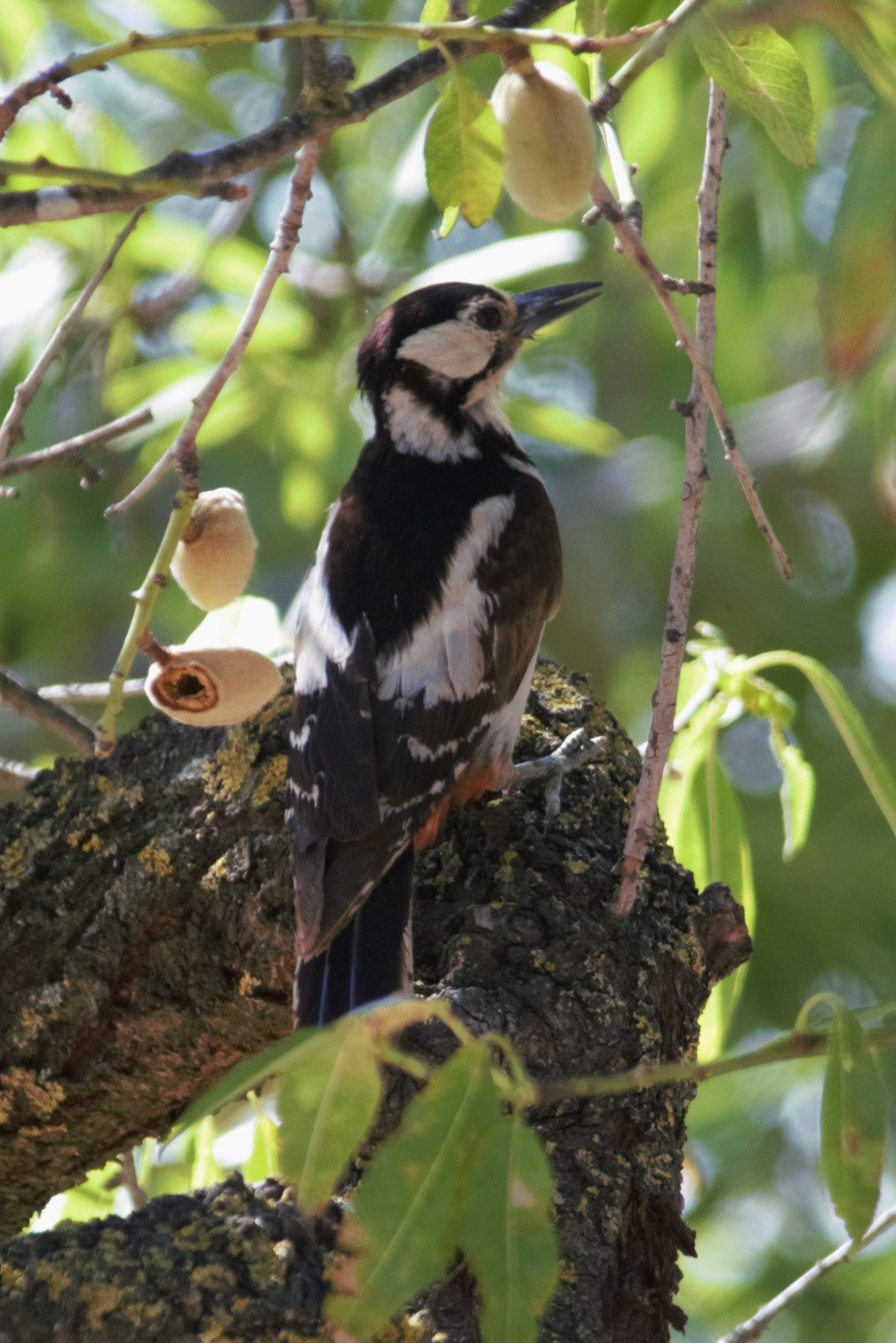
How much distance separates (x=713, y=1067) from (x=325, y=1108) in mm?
283

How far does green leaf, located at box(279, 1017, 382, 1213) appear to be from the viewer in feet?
3.12

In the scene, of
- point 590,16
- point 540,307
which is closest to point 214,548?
point 590,16

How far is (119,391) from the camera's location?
10.9 feet

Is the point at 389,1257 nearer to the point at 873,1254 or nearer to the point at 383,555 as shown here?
the point at 383,555

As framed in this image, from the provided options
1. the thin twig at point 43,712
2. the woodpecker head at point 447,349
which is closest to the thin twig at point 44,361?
the thin twig at point 43,712

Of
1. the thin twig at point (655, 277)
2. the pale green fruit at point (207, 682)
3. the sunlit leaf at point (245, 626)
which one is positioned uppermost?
the sunlit leaf at point (245, 626)

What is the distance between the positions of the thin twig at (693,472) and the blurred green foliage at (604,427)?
0.49 metres

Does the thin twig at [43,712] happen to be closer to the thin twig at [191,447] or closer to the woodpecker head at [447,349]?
the thin twig at [191,447]

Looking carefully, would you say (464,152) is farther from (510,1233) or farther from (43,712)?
(43,712)

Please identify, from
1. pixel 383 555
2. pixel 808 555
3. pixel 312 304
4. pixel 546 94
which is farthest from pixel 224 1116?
pixel 808 555

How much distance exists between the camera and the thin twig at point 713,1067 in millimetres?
1025

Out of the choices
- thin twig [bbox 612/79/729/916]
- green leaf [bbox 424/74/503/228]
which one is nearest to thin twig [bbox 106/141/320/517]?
green leaf [bbox 424/74/503/228]

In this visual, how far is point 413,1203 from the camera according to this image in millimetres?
917

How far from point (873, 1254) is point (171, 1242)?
3.19 m
